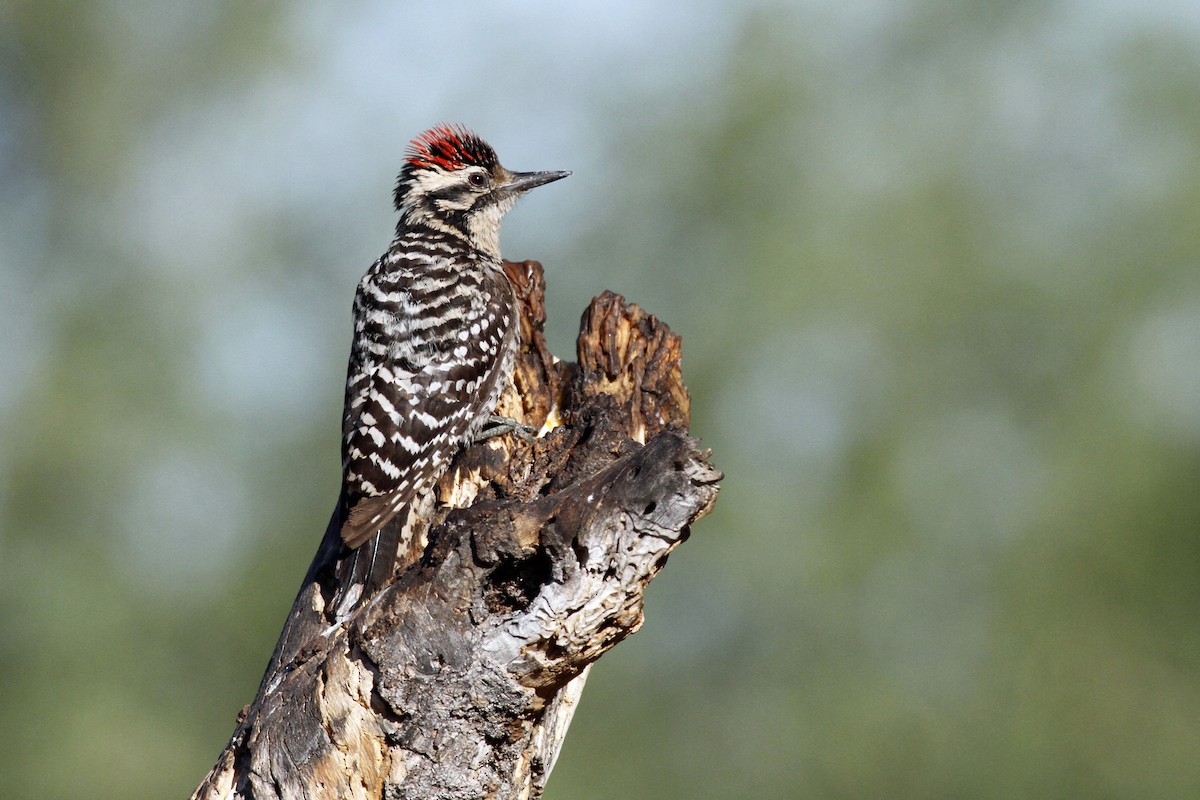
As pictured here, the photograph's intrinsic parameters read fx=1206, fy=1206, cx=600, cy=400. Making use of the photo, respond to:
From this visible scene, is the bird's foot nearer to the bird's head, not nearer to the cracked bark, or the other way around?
the cracked bark

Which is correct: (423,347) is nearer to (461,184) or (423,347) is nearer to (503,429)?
(503,429)

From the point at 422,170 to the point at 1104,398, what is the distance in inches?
462

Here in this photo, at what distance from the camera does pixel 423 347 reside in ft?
20.1

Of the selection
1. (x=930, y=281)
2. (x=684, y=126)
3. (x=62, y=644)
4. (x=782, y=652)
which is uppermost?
(x=684, y=126)

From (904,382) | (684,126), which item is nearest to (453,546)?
(904,382)

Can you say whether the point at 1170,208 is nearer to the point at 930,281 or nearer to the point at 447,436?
the point at 930,281

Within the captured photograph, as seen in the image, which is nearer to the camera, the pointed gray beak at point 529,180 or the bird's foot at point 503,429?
the bird's foot at point 503,429

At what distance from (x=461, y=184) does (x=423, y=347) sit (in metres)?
1.68

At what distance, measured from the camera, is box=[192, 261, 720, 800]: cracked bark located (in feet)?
13.2

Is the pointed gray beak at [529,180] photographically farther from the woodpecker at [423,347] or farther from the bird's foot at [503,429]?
the bird's foot at [503,429]

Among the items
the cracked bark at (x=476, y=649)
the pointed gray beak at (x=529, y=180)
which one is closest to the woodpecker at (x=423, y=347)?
the pointed gray beak at (x=529, y=180)

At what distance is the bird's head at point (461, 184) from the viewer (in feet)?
24.3

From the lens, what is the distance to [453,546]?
13.9ft

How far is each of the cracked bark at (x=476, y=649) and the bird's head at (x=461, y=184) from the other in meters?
3.38
